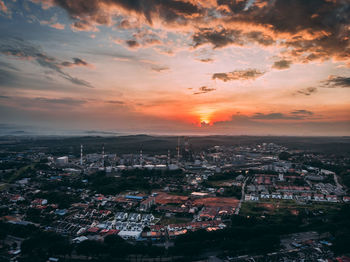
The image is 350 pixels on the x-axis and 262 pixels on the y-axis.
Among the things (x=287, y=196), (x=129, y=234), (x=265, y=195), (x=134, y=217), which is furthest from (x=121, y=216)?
(x=287, y=196)

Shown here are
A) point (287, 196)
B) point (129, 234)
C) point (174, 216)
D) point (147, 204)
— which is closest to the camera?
point (129, 234)

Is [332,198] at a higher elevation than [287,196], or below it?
higher

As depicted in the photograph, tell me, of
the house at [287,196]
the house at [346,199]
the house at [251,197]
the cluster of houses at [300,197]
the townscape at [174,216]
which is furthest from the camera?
the house at [287,196]

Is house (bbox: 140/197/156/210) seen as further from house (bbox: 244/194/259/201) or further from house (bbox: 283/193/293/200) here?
house (bbox: 283/193/293/200)

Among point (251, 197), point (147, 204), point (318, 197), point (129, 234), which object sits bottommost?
point (129, 234)

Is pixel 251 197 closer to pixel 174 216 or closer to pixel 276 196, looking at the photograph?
pixel 276 196

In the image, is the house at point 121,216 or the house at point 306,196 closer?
the house at point 121,216

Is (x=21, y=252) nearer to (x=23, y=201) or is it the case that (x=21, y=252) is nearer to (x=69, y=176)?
(x=23, y=201)

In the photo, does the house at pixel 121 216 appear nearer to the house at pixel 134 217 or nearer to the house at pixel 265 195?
the house at pixel 134 217

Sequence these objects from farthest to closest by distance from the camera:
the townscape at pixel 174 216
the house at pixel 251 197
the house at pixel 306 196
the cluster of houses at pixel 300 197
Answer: the house at pixel 306 196, the house at pixel 251 197, the cluster of houses at pixel 300 197, the townscape at pixel 174 216

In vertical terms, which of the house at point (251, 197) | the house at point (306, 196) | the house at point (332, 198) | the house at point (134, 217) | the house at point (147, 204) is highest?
the house at point (332, 198)

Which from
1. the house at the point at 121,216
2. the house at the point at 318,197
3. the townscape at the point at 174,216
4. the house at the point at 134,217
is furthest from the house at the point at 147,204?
the house at the point at 318,197
